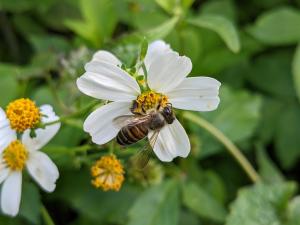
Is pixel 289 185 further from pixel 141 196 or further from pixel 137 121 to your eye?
pixel 137 121

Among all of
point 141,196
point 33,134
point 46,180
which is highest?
point 33,134

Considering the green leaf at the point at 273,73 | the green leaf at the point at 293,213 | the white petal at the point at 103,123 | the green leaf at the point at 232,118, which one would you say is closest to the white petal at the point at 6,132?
the white petal at the point at 103,123

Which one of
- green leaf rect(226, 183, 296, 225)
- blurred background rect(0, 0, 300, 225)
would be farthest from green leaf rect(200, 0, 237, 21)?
green leaf rect(226, 183, 296, 225)

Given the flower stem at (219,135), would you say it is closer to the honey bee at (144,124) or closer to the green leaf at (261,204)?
the green leaf at (261,204)

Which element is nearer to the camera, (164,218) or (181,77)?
(181,77)

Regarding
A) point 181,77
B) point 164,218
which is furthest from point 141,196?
point 181,77
